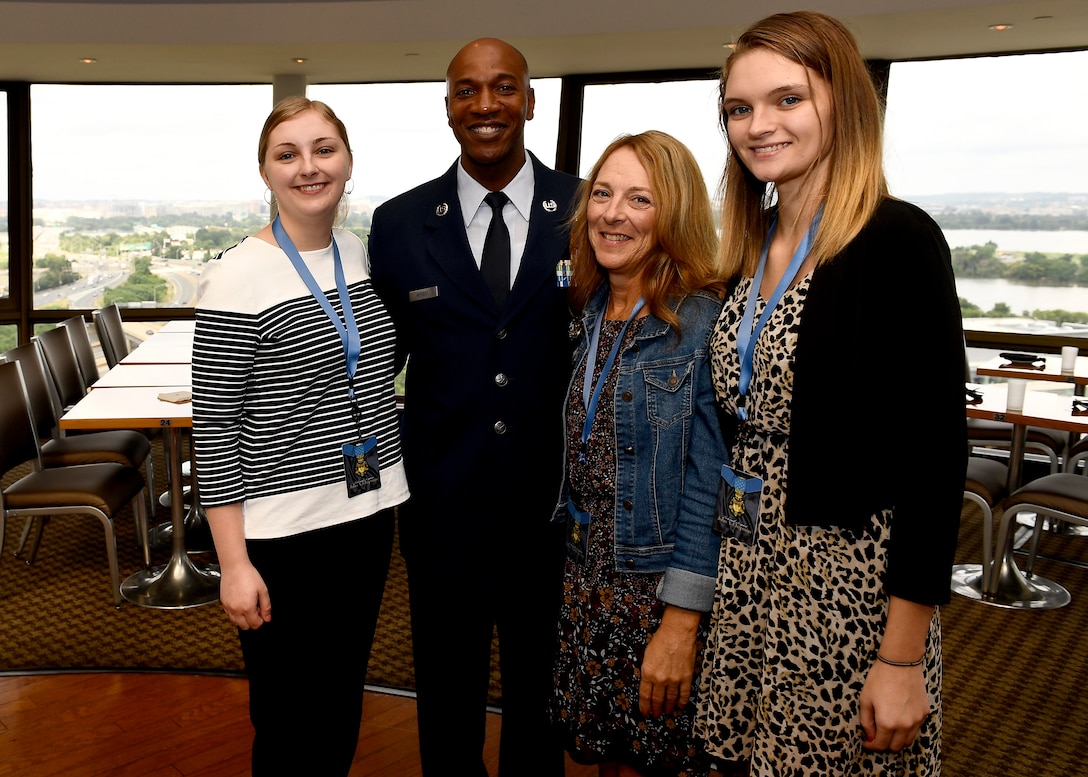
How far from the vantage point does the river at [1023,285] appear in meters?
6.40

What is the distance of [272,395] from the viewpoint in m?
1.86

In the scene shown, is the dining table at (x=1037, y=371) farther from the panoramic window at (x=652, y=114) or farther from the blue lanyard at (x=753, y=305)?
the blue lanyard at (x=753, y=305)

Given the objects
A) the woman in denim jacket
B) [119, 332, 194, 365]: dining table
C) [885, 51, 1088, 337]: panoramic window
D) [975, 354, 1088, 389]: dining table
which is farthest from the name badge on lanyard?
[885, 51, 1088, 337]: panoramic window

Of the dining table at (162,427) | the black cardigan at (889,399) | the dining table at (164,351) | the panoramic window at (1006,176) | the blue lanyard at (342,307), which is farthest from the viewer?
the panoramic window at (1006,176)

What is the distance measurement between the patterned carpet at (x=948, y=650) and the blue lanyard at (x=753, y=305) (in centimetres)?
207

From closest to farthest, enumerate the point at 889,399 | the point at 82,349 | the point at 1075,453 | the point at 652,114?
the point at 889,399
the point at 1075,453
the point at 82,349
the point at 652,114

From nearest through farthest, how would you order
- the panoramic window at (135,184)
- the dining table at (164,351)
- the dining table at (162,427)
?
1. the dining table at (162,427)
2. the dining table at (164,351)
3. the panoramic window at (135,184)

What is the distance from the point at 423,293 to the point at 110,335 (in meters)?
4.90

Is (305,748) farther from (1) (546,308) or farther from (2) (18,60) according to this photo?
(2) (18,60)

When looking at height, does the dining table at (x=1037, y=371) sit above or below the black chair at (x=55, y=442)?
above

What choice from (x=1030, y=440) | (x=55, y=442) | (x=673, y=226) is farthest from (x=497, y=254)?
(x=1030, y=440)

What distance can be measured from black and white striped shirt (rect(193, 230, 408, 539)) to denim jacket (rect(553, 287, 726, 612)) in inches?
23.9

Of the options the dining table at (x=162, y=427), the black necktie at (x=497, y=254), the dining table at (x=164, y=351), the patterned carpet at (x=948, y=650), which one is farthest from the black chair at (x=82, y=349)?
the black necktie at (x=497, y=254)

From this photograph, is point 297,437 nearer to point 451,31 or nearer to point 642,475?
point 642,475
